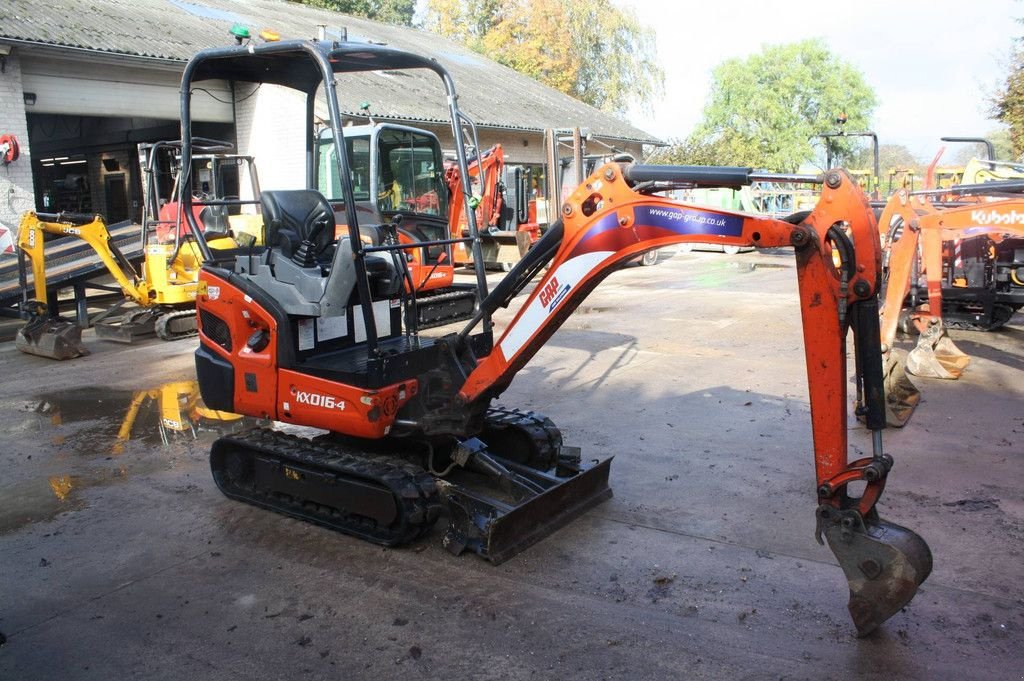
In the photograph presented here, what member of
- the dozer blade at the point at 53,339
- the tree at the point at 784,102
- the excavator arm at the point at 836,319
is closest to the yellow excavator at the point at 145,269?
the dozer blade at the point at 53,339

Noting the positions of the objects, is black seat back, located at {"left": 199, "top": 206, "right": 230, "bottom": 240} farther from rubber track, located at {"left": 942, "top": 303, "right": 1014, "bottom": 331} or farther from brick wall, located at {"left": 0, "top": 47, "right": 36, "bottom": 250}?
rubber track, located at {"left": 942, "top": 303, "right": 1014, "bottom": 331}

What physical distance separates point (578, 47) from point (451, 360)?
3778cm

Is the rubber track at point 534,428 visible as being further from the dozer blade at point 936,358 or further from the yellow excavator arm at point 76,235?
the yellow excavator arm at point 76,235

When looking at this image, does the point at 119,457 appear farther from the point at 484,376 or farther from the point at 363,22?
the point at 363,22

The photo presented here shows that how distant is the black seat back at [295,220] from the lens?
533 cm

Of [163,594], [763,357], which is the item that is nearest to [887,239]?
[763,357]

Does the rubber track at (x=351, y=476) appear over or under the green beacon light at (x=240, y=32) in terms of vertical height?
under

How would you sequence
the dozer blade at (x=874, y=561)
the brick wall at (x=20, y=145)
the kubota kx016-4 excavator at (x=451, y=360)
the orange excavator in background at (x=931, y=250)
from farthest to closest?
1. the brick wall at (x=20, y=145)
2. the orange excavator in background at (x=931, y=250)
3. the kubota kx016-4 excavator at (x=451, y=360)
4. the dozer blade at (x=874, y=561)

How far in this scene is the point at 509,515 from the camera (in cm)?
454

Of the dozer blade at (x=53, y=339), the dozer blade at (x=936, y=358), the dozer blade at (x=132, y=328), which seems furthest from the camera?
the dozer blade at (x=132, y=328)

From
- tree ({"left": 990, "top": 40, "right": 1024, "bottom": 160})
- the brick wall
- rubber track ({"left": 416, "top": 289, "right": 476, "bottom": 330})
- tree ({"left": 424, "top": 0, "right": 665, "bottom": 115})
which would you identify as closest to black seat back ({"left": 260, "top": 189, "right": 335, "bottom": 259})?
rubber track ({"left": 416, "top": 289, "right": 476, "bottom": 330})

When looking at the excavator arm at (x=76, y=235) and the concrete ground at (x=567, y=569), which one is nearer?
the concrete ground at (x=567, y=569)

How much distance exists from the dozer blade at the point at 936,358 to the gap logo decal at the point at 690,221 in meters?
5.58

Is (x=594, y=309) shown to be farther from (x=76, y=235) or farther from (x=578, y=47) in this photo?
(x=578, y=47)
